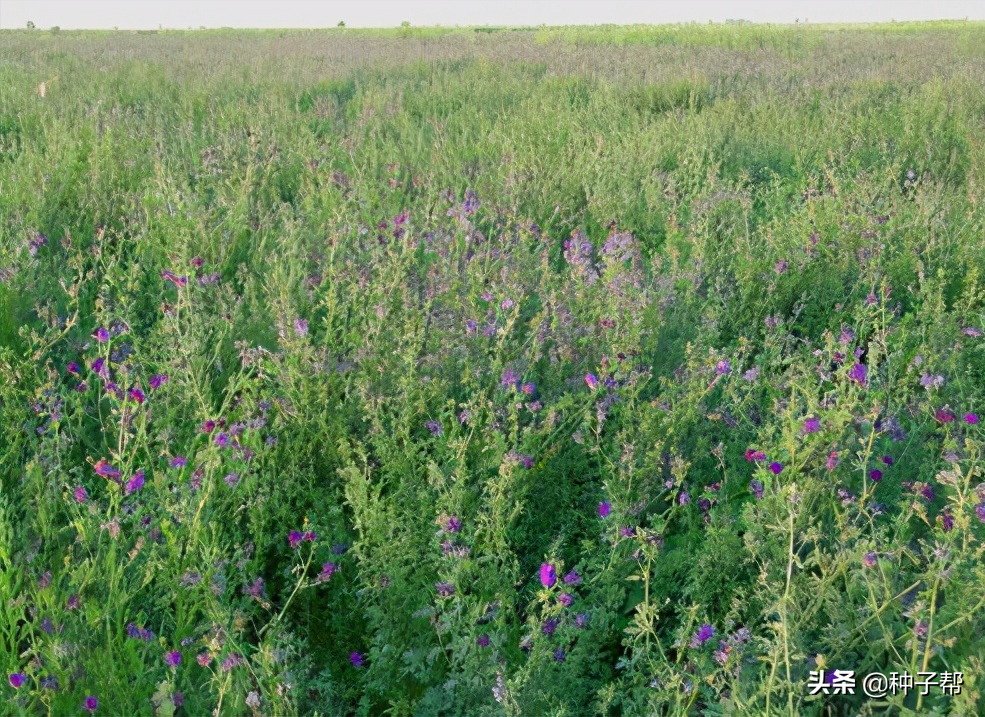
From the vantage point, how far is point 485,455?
7.17 feet

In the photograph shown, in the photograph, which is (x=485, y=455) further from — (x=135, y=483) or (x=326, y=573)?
(x=135, y=483)

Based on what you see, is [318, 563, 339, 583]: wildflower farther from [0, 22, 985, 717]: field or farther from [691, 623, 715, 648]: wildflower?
[691, 623, 715, 648]: wildflower

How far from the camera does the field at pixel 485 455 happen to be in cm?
160

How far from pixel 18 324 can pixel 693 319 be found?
243 centimetres

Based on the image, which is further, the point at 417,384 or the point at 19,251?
the point at 19,251

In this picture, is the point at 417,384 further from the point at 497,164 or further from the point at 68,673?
the point at 497,164

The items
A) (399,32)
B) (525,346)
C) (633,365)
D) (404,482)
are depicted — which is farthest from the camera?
(399,32)

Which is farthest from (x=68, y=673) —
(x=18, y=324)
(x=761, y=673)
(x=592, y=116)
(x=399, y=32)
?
(x=399, y=32)

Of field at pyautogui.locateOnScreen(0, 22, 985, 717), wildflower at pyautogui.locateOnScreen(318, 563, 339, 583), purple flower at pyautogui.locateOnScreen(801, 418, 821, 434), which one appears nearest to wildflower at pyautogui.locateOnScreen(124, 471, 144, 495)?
field at pyautogui.locateOnScreen(0, 22, 985, 717)

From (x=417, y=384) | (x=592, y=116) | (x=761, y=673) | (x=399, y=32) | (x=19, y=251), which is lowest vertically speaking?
(x=761, y=673)

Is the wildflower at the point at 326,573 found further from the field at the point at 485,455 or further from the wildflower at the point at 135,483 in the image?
the wildflower at the point at 135,483

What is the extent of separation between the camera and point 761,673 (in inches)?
61.6

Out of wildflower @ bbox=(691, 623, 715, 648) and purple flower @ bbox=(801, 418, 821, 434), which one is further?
purple flower @ bbox=(801, 418, 821, 434)

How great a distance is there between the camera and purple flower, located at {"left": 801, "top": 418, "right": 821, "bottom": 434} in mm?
1940
